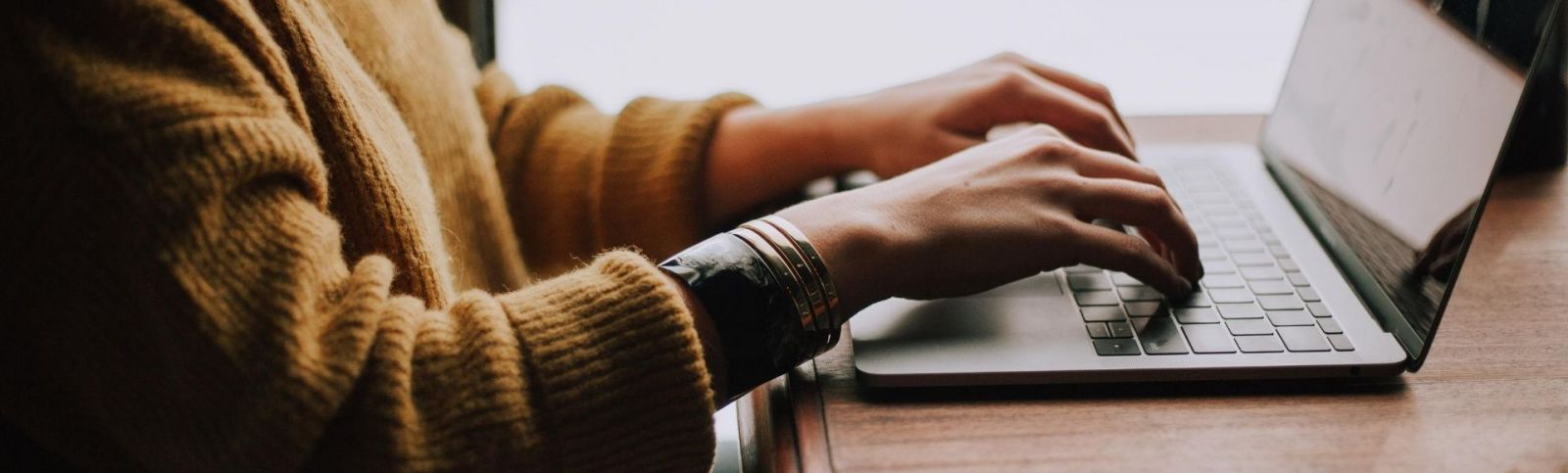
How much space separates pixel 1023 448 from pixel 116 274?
1.30 ft

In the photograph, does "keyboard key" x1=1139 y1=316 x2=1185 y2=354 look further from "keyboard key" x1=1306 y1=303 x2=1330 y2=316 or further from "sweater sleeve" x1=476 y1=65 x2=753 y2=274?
"sweater sleeve" x1=476 y1=65 x2=753 y2=274

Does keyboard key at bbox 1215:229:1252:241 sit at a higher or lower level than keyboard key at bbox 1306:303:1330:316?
lower

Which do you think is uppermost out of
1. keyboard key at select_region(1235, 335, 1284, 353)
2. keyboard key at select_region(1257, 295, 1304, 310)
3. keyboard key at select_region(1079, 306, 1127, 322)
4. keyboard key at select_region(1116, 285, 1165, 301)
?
keyboard key at select_region(1079, 306, 1127, 322)

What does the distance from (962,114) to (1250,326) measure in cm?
26

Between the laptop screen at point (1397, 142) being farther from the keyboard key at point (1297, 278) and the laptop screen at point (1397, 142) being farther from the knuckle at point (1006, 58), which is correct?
the knuckle at point (1006, 58)

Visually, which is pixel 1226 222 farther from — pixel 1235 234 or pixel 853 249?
pixel 853 249

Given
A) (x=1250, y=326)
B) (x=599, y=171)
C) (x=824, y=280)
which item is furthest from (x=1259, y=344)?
(x=599, y=171)

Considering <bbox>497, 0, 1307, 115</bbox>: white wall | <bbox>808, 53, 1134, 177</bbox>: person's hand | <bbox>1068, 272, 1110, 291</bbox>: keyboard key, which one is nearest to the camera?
<bbox>1068, 272, 1110, 291</bbox>: keyboard key

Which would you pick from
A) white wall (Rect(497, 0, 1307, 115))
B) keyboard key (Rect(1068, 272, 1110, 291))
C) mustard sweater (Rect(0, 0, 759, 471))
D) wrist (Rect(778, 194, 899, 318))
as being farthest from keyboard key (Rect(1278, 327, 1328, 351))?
white wall (Rect(497, 0, 1307, 115))

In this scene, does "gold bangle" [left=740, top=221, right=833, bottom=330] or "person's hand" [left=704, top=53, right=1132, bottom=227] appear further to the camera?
"person's hand" [left=704, top=53, right=1132, bottom=227]

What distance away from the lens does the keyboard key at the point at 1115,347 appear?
0.55m

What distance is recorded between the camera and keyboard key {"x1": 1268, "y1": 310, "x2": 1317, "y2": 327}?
0.59 metres

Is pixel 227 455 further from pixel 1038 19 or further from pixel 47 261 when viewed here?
pixel 1038 19

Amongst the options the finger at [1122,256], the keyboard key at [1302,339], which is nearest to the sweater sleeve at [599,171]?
the finger at [1122,256]
